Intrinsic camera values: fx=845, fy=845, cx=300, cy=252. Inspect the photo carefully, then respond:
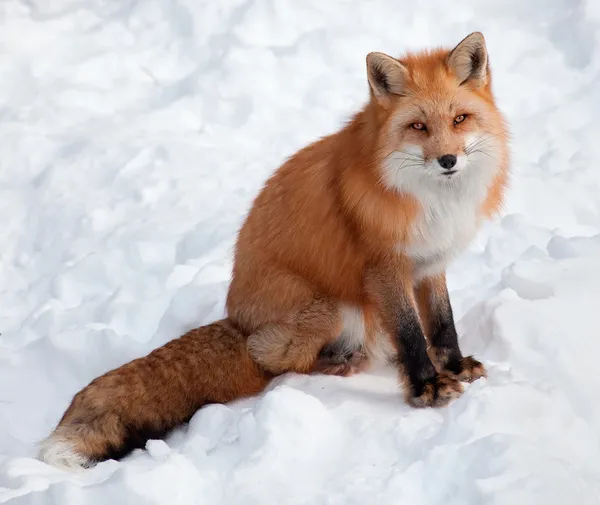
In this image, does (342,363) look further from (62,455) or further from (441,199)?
(62,455)

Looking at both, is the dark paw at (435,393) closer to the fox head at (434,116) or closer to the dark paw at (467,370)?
the dark paw at (467,370)

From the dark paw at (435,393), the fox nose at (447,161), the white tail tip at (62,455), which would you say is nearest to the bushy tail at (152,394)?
the white tail tip at (62,455)

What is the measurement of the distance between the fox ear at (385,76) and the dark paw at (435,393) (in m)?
1.06

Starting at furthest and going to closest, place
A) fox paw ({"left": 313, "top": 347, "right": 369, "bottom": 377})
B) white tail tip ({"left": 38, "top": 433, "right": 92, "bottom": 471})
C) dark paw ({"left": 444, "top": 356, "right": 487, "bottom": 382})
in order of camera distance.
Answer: fox paw ({"left": 313, "top": 347, "right": 369, "bottom": 377}), dark paw ({"left": 444, "top": 356, "right": 487, "bottom": 382}), white tail tip ({"left": 38, "top": 433, "right": 92, "bottom": 471})

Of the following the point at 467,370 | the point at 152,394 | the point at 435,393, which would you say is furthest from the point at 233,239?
the point at 435,393

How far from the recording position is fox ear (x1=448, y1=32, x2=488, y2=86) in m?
3.12

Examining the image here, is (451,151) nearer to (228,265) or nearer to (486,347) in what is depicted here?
(486,347)

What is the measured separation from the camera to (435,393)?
315 centimetres

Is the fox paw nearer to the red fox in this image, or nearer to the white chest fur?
the red fox

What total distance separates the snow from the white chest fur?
1.73ft

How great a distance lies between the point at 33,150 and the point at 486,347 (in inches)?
153

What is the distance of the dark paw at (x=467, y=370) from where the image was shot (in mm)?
3332

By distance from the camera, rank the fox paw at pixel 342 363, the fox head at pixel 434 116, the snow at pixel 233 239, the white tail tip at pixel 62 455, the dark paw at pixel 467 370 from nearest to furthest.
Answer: the snow at pixel 233 239
the white tail tip at pixel 62 455
the fox head at pixel 434 116
the dark paw at pixel 467 370
the fox paw at pixel 342 363

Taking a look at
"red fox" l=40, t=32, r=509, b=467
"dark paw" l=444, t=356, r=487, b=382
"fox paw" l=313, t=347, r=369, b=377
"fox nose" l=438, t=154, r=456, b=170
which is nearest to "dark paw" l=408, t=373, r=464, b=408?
"red fox" l=40, t=32, r=509, b=467
